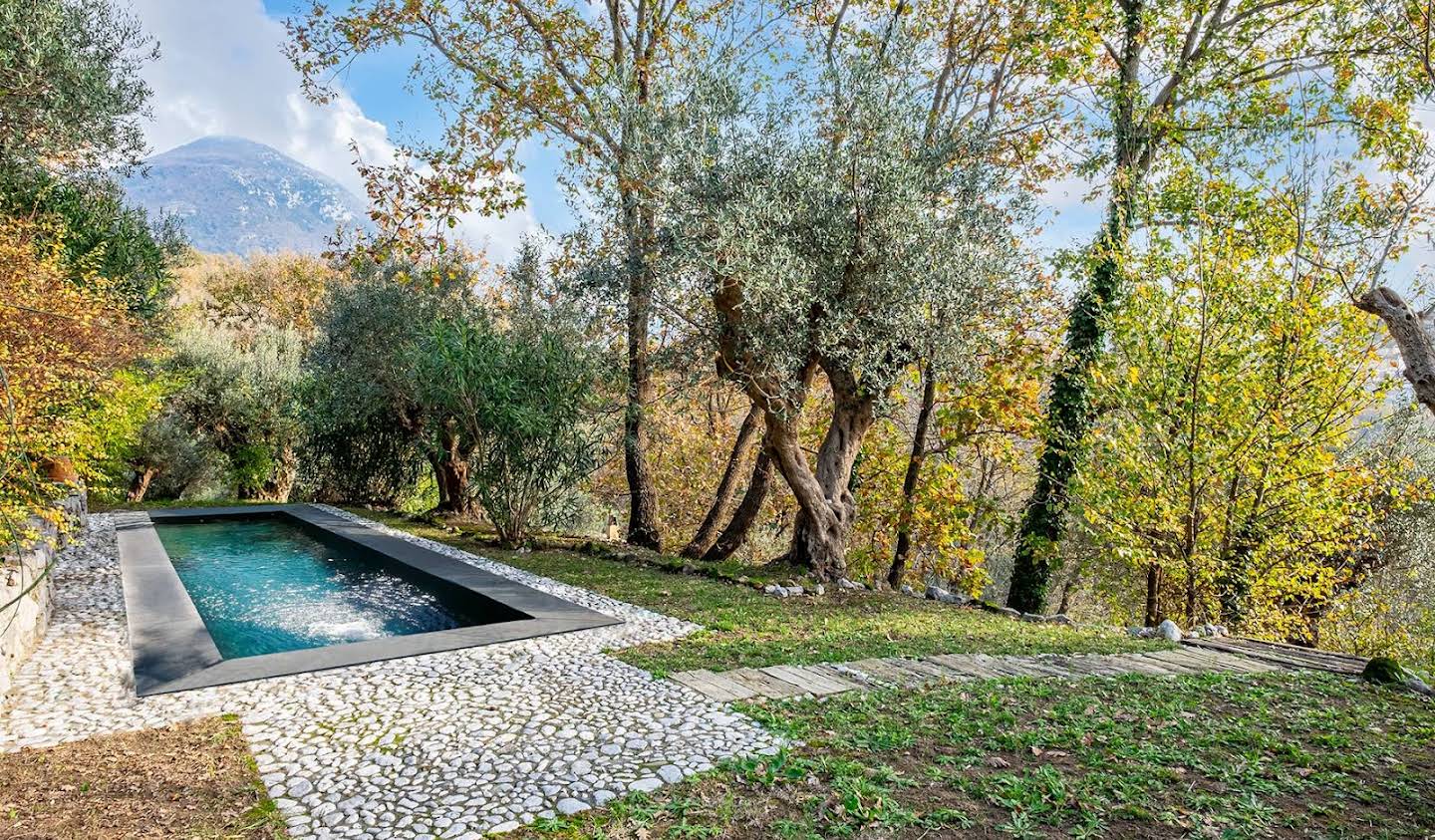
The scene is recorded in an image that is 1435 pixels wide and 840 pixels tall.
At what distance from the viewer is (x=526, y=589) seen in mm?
7176

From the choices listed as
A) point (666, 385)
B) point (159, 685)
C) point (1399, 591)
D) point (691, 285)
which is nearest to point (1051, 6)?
point (691, 285)

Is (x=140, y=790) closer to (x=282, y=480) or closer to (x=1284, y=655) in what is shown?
(x=1284, y=655)

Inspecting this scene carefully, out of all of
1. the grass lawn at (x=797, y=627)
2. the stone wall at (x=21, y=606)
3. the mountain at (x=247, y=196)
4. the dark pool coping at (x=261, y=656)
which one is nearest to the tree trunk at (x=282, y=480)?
the dark pool coping at (x=261, y=656)

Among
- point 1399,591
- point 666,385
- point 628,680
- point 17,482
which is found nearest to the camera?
point 628,680

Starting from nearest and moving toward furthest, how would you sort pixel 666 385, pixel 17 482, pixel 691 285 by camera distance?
pixel 17 482 → pixel 691 285 → pixel 666 385

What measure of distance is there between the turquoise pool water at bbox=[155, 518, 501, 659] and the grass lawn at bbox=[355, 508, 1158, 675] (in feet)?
4.64

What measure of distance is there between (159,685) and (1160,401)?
9.21 m

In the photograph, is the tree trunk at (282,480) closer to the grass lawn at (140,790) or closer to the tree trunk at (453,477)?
the tree trunk at (453,477)

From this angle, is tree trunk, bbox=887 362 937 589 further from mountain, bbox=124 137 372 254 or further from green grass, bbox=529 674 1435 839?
mountain, bbox=124 137 372 254

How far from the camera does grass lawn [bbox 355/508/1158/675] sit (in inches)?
210

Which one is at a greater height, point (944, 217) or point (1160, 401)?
point (944, 217)

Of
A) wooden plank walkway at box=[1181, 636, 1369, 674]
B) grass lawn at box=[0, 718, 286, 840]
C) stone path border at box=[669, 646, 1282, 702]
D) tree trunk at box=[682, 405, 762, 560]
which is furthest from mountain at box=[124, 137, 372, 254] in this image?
wooden plank walkway at box=[1181, 636, 1369, 674]

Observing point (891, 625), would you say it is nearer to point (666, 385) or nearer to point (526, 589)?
point (526, 589)

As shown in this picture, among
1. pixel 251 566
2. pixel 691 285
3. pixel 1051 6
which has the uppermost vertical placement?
pixel 1051 6
